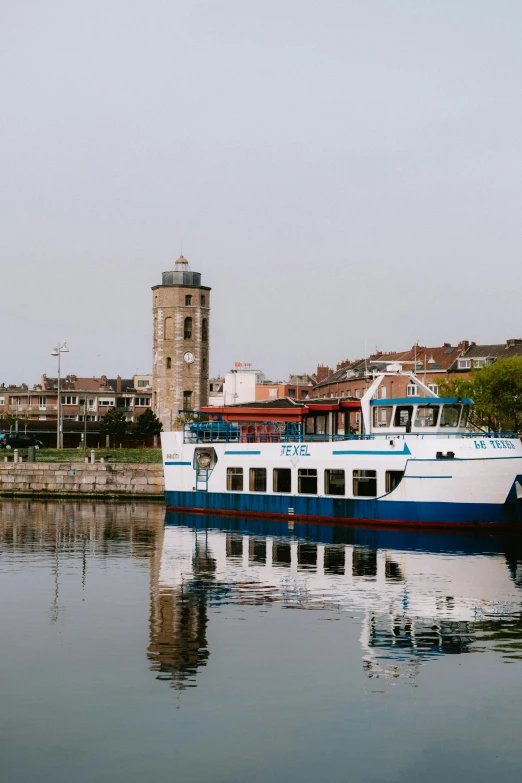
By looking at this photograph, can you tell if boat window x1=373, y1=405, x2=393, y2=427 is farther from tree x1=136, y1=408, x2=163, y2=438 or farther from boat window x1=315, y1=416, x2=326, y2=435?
tree x1=136, y1=408, x2=163, y2=438

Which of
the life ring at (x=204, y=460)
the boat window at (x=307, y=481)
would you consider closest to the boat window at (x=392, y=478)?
the boat window at (x=307, y=481)

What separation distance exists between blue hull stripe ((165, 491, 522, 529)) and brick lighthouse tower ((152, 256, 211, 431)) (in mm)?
71765

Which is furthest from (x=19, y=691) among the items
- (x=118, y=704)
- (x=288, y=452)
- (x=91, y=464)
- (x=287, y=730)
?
(x=91, y=464)

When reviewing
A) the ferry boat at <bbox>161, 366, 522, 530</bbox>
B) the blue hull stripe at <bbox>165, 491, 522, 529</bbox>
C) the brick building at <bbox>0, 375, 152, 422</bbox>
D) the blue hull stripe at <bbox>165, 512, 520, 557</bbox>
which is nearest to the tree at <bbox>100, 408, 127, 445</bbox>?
the brick building at <bbox>0, 375, 152, 422</bbox>

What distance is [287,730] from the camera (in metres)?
16.6

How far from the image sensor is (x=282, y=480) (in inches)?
2076

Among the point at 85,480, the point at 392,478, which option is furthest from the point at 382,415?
the point at 85,480

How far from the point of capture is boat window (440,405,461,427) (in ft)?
154

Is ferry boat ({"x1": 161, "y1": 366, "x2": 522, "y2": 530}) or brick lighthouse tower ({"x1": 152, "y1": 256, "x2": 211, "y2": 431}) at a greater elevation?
brick lighthouse tower ({"x1": 152, "y1": 256, "x2": 211, "y2": 431})

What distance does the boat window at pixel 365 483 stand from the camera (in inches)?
1865

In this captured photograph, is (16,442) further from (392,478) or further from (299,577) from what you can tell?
(299,577)

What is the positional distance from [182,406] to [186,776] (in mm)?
115584

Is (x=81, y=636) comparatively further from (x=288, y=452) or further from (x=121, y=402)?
(x=121, y=402)

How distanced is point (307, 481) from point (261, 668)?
3094 centimetres
